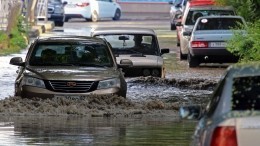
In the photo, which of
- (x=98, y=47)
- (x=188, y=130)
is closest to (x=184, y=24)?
(x=98, y=47)

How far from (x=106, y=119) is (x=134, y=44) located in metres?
7.66

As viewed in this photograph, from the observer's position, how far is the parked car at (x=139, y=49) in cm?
2391

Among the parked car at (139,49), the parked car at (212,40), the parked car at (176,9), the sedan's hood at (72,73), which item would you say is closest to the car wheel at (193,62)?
the parked car at (212,40)

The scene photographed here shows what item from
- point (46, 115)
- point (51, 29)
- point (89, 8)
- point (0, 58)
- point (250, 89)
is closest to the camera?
point (250, 89)

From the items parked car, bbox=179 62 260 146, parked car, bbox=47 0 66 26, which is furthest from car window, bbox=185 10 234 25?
parked car, bbox=179 62 260 146

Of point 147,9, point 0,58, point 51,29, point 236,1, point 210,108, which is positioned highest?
point 210,108

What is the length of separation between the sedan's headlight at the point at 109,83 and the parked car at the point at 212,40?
34.7 ft

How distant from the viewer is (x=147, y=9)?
239 feet

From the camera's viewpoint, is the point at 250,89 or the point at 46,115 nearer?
the point at 250,89

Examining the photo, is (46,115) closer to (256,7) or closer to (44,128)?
(44,128)

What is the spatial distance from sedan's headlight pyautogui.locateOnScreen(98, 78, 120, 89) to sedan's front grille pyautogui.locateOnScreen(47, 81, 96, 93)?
11cm

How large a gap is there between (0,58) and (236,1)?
Answer: 24.0 feet

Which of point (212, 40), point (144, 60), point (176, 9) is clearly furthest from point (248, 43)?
point (176, 9)

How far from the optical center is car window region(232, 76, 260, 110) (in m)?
8.41
